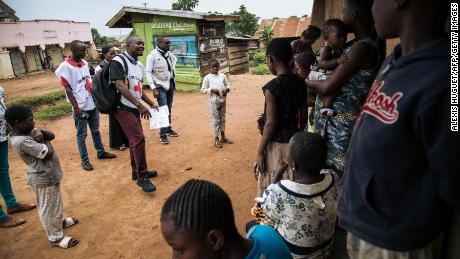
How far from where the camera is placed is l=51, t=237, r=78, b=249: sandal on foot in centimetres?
334

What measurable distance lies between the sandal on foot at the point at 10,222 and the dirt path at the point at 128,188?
0.06 m

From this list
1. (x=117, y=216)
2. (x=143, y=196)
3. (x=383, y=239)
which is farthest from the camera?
(x=143, y=196)

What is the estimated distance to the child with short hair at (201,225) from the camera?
109 cm

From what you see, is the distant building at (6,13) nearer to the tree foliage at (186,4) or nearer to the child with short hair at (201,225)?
the tree foliage at (186,4)

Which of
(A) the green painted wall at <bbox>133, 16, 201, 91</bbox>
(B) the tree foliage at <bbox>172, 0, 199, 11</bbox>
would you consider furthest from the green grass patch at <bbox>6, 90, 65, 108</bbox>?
(B) the tree foliage at <bbox>172, 0, 199, 11</bbox>

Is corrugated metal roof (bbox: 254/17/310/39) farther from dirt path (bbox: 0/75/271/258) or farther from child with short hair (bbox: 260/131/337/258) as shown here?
child with short hair (bbox: 260/131/337/258)

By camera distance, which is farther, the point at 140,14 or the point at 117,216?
the point at 140,14

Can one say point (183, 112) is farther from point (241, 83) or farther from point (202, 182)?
point (202, 182)

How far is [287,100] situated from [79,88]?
13.0 feet

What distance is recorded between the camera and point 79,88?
5.05 m

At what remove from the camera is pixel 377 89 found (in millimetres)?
1177

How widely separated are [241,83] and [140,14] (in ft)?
16.3

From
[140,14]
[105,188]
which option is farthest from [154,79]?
[140,14]

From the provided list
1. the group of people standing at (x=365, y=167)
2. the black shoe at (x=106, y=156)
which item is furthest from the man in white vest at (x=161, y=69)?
the group of people standing at (x=365, y=167)
